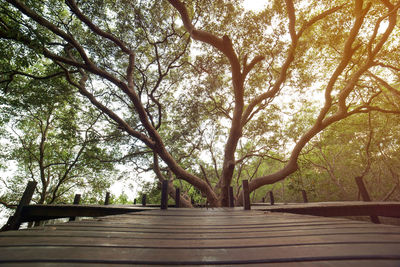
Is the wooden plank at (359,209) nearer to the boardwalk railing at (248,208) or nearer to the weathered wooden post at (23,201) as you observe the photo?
the boardwalk railing at (248,208)

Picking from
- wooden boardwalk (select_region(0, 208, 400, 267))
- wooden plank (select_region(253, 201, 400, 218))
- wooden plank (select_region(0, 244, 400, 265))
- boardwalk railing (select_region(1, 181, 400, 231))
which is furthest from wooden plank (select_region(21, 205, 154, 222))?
wooden plank (select_region(253, 201, 400, 218))

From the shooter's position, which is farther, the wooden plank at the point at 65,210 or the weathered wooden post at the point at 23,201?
the wooden plank at the point at 65,210

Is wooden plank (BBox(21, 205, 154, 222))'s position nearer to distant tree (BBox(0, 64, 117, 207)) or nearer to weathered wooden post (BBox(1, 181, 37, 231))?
weathered wooden post (BBox(1, 181, 37, 231))

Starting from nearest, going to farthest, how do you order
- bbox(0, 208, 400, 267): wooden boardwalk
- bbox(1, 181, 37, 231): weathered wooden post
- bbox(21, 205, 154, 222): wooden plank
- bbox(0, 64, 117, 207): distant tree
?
bbox(0, 208, 400, 267): wooden boardwalk, bbox(1, 181, 37, 231): weathered wooden post, bbox(21, 205, 154, 222): wooden plank, bbox(0, 64, 117, 207): distant tree

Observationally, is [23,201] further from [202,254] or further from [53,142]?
[53,142]

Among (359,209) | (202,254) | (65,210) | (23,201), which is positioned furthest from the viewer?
(65,210)

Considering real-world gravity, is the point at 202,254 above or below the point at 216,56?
below

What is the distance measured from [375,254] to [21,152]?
58.6 feet

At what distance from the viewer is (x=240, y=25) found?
7.30m

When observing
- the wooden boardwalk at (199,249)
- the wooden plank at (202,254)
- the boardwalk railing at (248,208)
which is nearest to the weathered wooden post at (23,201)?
the boardwalk railing at (248,208)

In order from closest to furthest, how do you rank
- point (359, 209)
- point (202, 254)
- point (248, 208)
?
point (202, 254) < point (248, 208) < point (359, 209)

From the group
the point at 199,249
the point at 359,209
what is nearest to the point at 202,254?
the point at 199,249

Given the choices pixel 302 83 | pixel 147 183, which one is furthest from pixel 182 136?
pixel 302 83

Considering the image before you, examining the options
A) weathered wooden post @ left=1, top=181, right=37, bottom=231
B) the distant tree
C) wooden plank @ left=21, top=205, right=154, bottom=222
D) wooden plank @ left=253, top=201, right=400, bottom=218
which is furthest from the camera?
the distant tree
